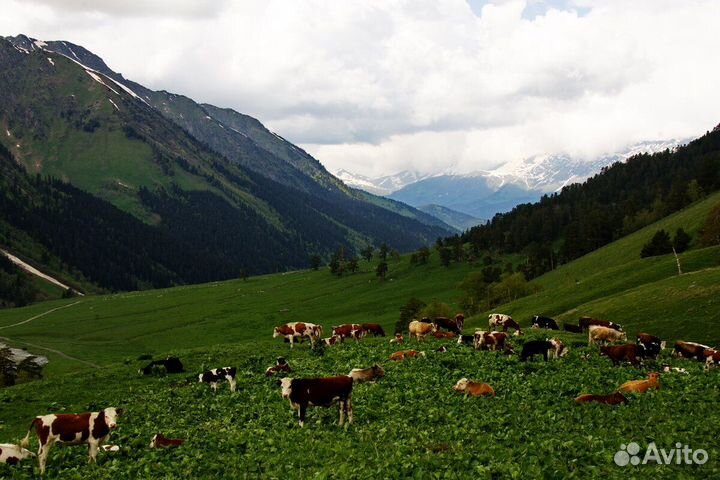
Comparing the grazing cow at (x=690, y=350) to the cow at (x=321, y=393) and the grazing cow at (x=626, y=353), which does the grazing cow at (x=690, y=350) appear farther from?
the cow at (x=321, y=393)

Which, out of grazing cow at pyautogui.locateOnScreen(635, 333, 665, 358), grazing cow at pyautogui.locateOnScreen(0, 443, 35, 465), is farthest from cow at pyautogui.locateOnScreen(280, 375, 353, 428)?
grazing cow at pyautogui.locateOnScreen(635, 333, 665, 358)

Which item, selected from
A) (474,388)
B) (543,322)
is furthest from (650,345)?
(543,322)

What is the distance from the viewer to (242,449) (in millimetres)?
20609

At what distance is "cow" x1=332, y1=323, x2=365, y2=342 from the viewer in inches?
1939

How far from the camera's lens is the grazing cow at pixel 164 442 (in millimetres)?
21406

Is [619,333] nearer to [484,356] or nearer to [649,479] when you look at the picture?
[484,356]

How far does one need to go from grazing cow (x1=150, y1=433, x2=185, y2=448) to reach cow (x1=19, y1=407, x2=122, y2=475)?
170 centimetres

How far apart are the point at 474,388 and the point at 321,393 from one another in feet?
27.2

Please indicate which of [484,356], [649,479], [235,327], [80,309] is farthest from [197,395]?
[80,309]

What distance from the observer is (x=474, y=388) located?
1066 inches

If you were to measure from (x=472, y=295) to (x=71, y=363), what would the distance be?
264 feet

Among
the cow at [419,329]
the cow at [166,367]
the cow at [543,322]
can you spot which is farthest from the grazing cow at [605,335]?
the cow at [166,367]

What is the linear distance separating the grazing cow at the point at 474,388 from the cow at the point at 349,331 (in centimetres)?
2225

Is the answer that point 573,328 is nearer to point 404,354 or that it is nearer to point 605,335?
point 605,335
